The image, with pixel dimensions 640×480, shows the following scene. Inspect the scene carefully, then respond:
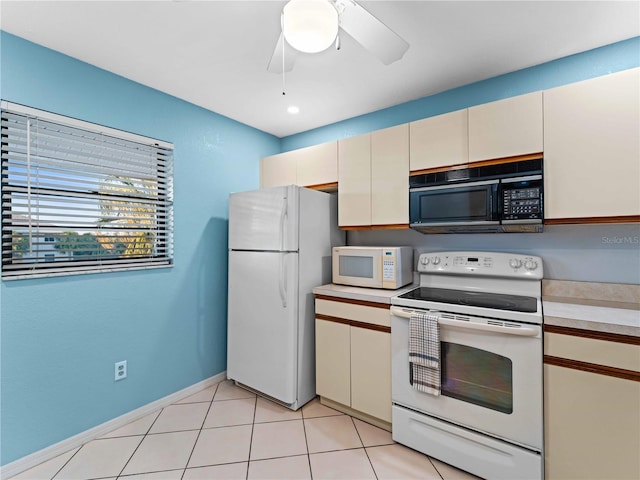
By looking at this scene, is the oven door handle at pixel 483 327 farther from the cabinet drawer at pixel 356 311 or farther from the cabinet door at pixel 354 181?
the cabinet door at pixel 354 181

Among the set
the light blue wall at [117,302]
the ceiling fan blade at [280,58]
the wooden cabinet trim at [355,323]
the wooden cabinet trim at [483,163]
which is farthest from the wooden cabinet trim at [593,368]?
the light blue wall at [117,302]

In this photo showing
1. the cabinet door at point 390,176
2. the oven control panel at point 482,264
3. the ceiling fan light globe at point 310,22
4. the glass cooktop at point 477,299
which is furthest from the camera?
the cabinet door at point 390,176

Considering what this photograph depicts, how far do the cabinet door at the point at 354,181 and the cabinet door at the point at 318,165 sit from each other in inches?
2.5

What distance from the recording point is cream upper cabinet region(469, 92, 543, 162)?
69.4 inches

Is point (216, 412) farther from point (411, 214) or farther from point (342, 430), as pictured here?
point (411, 214)

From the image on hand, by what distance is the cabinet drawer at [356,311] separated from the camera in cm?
201

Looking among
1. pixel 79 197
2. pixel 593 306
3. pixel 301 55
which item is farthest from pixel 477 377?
pixel 79 197

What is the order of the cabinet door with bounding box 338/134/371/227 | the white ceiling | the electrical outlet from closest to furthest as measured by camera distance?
the white ceiling < the electrical outlet < the cabinet door with bounding box 338/134/371/227

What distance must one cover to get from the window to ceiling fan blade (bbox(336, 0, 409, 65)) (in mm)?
1740

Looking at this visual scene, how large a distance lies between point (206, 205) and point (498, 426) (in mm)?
2565

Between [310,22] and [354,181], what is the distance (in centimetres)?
145

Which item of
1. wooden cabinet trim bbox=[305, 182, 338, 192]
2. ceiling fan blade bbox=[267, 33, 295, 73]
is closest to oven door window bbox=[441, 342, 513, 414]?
wooden cabinet trim bbox=[305, 182, 338, 192]

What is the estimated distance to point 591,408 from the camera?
1.40 metres

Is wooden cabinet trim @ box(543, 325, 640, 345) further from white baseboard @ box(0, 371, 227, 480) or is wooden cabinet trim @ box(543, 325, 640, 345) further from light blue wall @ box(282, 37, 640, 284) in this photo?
white baseboard @ box(0, 371, 227, 480)
